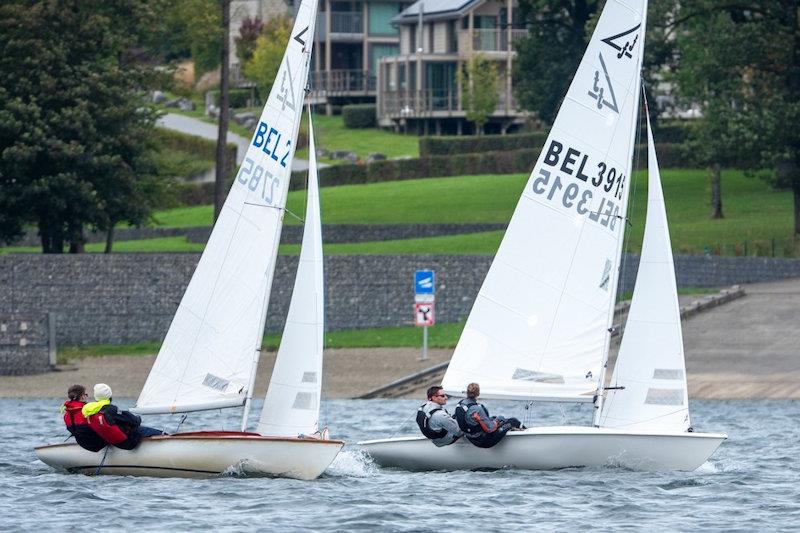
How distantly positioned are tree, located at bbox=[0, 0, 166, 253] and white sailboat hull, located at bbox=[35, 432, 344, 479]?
25.5 metres

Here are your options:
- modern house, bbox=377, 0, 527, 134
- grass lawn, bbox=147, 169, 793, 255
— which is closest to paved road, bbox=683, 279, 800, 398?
grass lawn, bbox=147, 169, 793, 255

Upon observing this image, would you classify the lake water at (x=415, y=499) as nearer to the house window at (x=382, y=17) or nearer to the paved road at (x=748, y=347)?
the paved road at (x=748, y=347)

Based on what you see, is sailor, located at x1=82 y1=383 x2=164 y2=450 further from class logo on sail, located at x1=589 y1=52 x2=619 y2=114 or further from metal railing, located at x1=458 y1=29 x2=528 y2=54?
metal railing, located at x1=458 y1=29 x2=528 y2=54

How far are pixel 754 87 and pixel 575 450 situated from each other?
34.7 m

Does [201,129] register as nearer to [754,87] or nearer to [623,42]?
[754,87]

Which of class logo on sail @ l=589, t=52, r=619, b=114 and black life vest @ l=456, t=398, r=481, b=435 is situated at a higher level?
class logo on sail @ l=589, t=52, r=619, b=114

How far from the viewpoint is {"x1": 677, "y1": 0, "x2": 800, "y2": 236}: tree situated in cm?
5716

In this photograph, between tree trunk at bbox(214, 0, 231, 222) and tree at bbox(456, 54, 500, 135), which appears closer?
tree trunk at bbox(214, 0, 231, 222)

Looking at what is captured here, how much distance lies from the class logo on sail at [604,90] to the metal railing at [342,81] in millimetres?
79799

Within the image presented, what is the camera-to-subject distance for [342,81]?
108188 mm

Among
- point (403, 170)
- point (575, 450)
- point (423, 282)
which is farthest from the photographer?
point (403, 170)

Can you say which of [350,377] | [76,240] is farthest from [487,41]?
[350,377]

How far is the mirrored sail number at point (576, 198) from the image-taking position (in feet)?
90.0

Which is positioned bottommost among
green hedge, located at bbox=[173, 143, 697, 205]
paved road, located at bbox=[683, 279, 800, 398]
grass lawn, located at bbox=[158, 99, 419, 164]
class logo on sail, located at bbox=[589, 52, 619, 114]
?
paved road, located at bbox=[683, 279, 800, 398]
